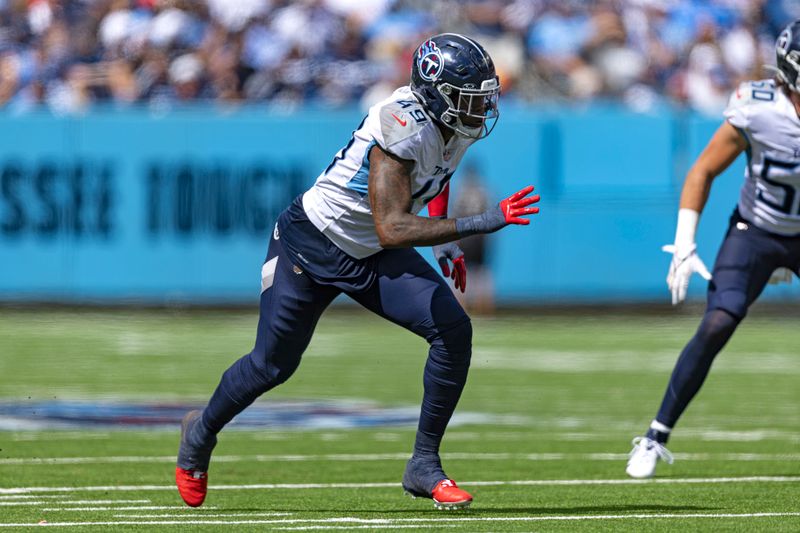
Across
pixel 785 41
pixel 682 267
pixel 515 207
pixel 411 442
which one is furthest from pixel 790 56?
pixel 411 442

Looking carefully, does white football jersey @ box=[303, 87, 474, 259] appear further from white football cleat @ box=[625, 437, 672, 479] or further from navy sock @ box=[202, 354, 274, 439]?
white football cleat @ box=[625, 437, 672, 479]

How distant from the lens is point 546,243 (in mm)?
19359

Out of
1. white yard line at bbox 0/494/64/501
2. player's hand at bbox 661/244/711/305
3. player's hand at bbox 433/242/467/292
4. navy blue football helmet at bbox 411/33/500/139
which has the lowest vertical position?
white yard line at bbox 0/494/64/501

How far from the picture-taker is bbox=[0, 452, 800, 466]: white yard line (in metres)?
7.72

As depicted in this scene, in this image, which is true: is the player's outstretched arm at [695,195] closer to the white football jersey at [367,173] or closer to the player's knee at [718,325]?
the player's knee at [718,325]

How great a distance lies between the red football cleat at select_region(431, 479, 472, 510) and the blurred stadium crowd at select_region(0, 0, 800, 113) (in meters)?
13.9

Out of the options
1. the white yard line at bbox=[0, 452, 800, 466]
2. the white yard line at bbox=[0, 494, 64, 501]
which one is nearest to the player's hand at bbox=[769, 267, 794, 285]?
the white yard line at bbox=[0, 452, 800, 466]

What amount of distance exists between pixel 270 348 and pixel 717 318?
2021 millimetres

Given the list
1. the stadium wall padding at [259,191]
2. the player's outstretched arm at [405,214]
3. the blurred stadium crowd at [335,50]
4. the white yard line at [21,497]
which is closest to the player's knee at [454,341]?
the player's outstretched arm at [405,214]

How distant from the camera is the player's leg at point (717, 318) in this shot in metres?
7.00

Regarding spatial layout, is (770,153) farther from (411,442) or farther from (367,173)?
(411,442)

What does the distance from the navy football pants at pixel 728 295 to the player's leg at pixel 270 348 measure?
1.75 meters

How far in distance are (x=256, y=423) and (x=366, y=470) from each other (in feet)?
7.09

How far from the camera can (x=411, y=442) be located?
863 cm
